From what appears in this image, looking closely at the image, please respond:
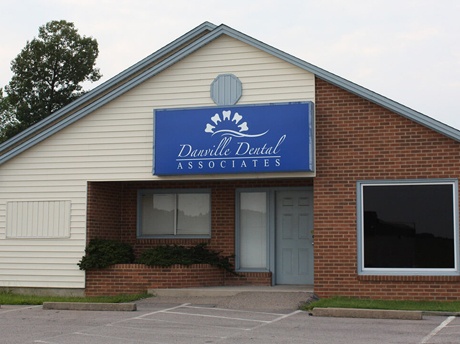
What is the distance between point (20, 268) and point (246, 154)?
625cm

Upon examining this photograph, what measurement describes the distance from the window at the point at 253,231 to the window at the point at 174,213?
850 mm

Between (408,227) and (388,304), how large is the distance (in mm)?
1814

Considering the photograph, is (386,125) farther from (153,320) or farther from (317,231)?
(153,320)

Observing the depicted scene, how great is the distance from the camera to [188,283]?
18219 millimetres

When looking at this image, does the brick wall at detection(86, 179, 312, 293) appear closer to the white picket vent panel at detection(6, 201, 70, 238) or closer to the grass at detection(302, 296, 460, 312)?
the white picket vent panel at detection(6, 201, 70, 238)

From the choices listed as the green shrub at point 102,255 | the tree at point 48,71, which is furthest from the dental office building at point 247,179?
the tree at point 48,71

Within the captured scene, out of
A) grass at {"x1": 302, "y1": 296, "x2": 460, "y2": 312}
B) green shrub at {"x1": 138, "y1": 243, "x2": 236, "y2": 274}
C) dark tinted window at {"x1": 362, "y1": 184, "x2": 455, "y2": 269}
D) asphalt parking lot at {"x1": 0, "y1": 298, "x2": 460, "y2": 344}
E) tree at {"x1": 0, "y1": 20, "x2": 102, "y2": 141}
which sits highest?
tree at {"x1": 0, "y1": 20, "x2": 102, "y2": 141}

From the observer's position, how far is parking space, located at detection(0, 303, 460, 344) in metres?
12.1

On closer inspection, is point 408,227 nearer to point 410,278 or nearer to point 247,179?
point 410,278

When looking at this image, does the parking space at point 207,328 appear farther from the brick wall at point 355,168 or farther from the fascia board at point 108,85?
the fascia board at point 108,85

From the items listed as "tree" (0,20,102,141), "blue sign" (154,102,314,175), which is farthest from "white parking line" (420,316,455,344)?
"tree" (0,20,102,141)

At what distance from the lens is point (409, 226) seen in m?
16.8

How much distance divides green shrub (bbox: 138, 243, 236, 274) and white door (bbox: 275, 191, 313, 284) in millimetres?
1253

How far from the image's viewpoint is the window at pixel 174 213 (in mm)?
19891
